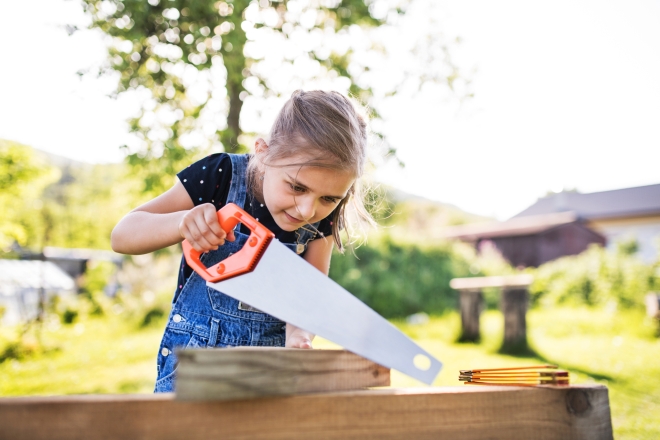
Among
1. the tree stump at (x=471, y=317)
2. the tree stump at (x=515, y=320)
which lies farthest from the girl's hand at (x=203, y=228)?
the tree stump at (x=471, y=317)

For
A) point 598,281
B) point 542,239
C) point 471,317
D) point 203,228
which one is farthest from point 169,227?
point 542,239

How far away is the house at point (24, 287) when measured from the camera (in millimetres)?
Result: 11992

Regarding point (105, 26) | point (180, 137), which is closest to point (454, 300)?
point (180, 137)

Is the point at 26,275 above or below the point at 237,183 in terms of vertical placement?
below

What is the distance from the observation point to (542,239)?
99.2ft

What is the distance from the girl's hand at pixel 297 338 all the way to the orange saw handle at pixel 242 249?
1.57 feet

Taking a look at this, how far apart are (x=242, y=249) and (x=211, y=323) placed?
606mm

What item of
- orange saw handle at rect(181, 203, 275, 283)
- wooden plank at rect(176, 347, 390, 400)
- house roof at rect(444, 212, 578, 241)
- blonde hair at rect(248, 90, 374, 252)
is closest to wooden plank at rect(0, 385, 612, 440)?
wooden plank at rect(176, 347, 390, 400)

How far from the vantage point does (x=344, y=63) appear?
9648mm

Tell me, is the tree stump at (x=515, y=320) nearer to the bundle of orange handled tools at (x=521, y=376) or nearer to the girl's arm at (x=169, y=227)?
the bundle of orange handled tools at (x=521, y=376)

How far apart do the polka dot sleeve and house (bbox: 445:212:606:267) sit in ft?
95.9

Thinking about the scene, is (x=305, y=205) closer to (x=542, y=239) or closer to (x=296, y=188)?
(x=296, y=188)

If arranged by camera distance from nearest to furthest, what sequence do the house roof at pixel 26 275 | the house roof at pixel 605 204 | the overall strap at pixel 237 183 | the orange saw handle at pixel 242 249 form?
the orange saw handle at pixel 242 249
the overall strap at pixel 237 183
the house roof at pixel 26 275
the house roof at pixel 605 204

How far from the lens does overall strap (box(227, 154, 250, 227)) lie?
8.00 ft
